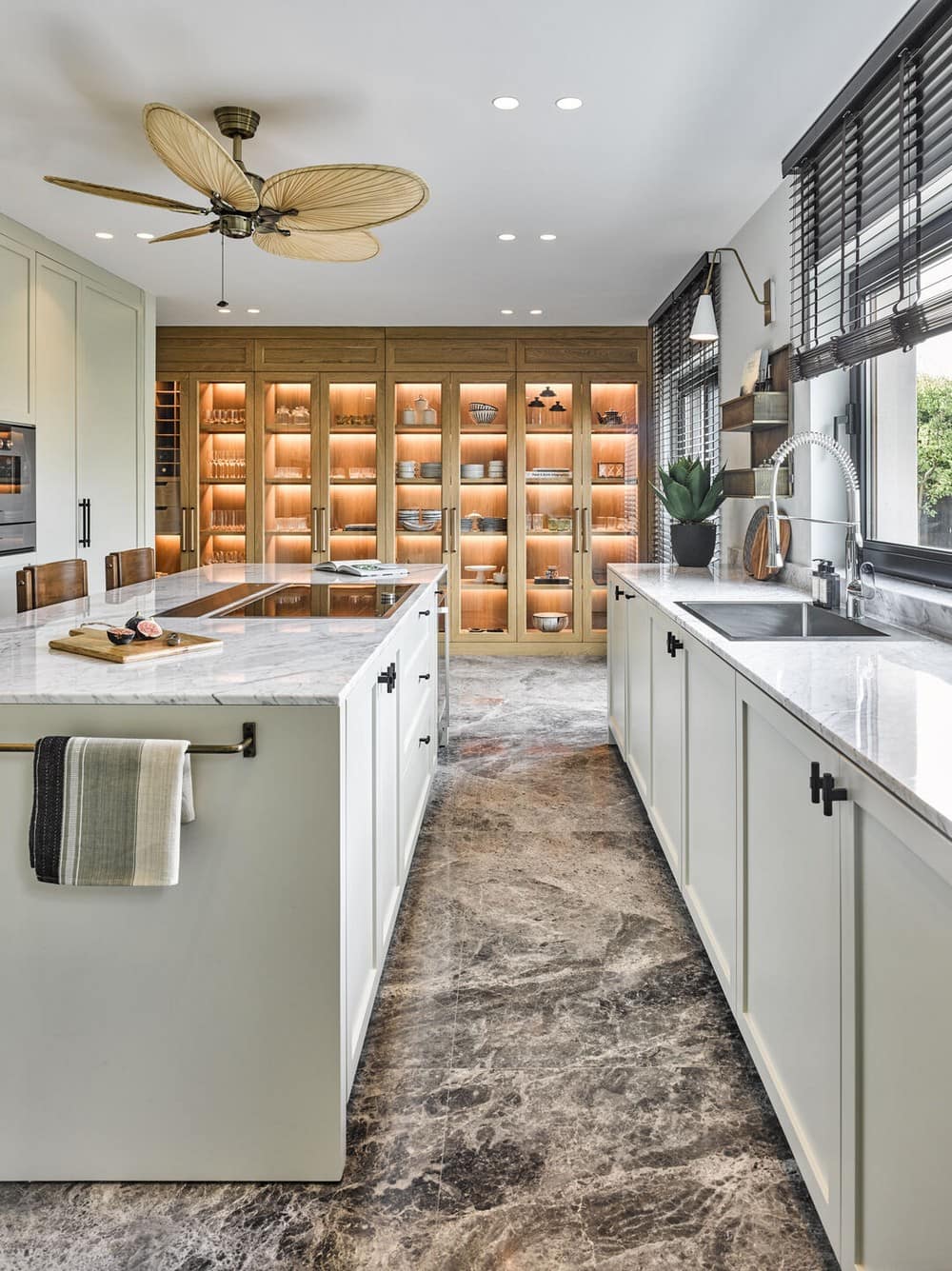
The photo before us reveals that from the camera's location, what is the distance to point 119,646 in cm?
189

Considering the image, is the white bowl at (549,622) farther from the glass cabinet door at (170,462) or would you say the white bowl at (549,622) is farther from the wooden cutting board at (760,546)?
the wooden cutting board at (760,546)

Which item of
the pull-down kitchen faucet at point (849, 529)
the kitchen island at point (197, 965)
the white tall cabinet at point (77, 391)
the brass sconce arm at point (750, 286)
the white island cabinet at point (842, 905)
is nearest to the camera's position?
the white island cabinet at point (842, 905)

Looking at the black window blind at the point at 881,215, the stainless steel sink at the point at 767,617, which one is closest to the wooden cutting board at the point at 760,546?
the black window blind at the point at 881,215

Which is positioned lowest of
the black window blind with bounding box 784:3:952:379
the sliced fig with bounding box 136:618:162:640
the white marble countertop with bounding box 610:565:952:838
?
the white marble countertop with bounding box 610:565:952:838

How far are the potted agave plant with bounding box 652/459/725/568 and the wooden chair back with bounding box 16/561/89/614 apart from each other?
2.58 metres

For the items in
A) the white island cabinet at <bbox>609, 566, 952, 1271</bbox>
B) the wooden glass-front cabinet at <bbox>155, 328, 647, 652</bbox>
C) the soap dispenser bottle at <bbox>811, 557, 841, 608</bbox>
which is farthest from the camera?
the wooden glass-front cabinet at <bbox>155, 328, 647, 652</bbox>

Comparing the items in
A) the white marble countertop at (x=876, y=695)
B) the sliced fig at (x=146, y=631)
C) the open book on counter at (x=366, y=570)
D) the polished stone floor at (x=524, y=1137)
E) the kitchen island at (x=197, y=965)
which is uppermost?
the open book on counter at (x=366, y=570)

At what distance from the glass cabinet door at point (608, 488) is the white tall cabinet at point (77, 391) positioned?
337cm

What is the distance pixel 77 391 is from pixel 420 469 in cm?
280

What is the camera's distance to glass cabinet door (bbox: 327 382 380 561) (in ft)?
25.0

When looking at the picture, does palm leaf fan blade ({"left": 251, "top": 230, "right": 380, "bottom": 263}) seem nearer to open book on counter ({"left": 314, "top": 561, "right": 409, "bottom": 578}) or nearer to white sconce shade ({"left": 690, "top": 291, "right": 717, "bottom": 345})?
open book on counter ({"left": 314, "top": 561, "right": 409, "bottom": 578})

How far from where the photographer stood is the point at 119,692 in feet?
5.14

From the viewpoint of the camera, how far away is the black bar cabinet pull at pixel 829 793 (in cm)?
129

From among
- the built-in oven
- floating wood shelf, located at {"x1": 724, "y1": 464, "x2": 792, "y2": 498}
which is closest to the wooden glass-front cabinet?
the built-in oven
